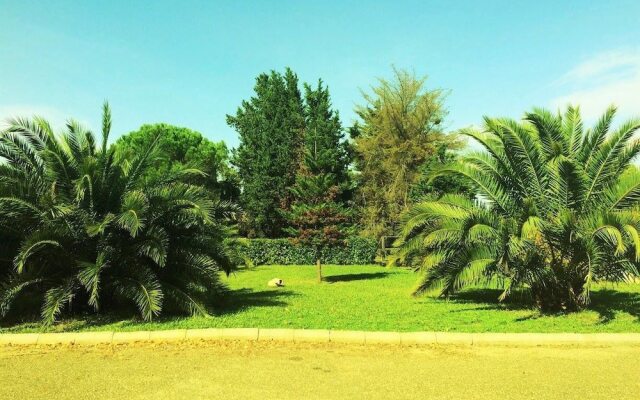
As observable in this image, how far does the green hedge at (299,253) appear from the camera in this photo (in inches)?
1209

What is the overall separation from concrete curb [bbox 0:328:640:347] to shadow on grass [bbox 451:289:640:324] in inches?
76.7

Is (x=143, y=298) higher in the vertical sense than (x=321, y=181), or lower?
lower

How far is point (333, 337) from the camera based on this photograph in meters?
8.27

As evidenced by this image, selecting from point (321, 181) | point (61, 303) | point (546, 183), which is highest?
point (321, 181)

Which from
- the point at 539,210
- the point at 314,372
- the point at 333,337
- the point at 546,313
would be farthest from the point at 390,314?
the point at 314,372

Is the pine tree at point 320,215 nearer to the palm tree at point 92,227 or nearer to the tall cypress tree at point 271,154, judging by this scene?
the palm tree at point 92,227

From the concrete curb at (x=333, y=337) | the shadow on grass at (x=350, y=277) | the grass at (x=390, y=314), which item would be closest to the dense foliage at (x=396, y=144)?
the shadow on grass at (x=350, y=277)

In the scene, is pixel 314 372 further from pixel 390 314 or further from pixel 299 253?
pixel 299 253

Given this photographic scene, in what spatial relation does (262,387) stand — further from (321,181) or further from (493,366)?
(321,181)

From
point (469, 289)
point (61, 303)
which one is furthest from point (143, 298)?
point (469, 289)

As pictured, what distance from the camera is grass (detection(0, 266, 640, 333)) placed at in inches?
367

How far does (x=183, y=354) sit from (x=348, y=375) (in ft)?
8.09

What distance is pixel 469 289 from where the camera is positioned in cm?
1599

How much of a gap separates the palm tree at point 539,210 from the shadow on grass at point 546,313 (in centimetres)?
48
